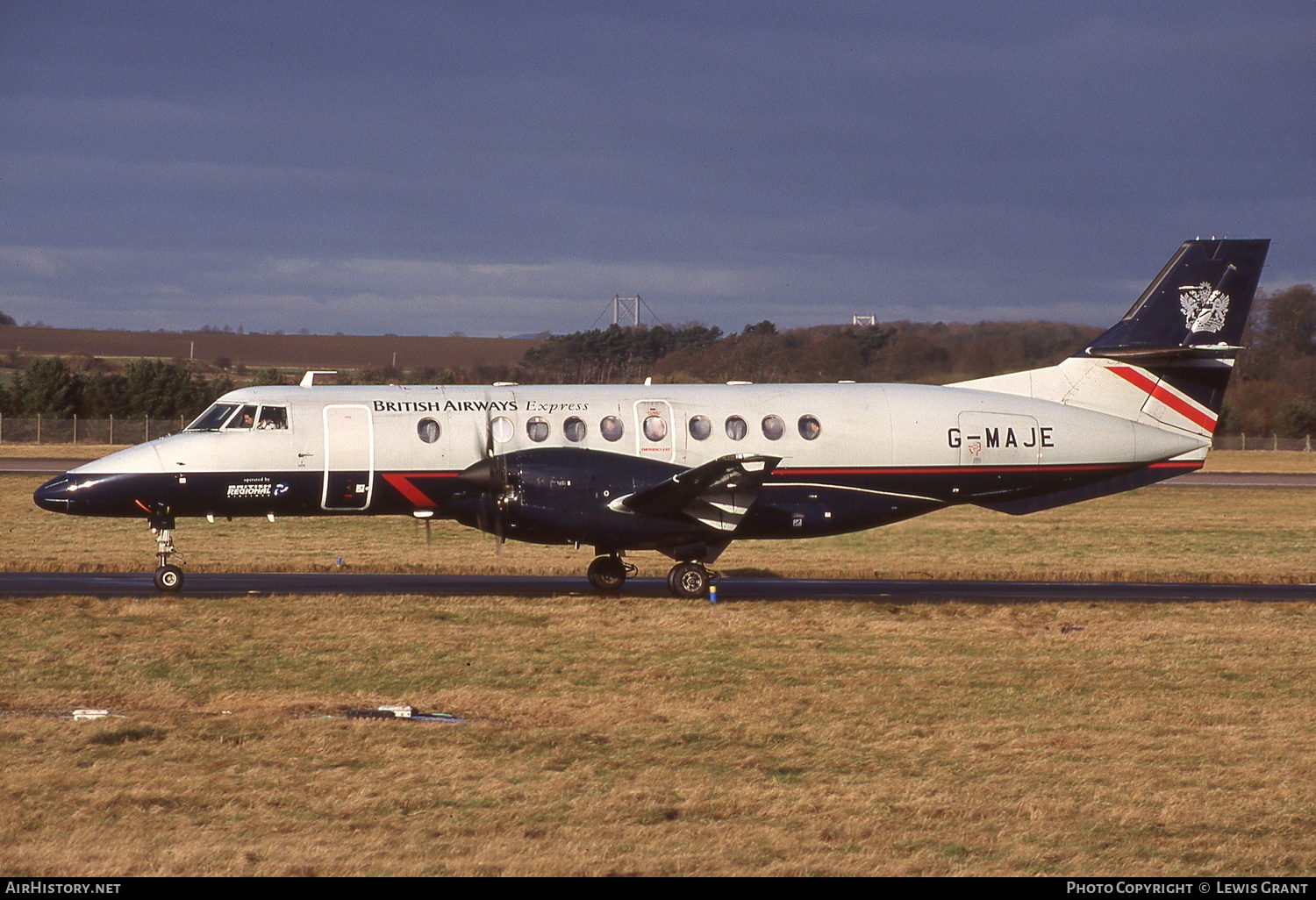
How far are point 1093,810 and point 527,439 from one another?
546 inches

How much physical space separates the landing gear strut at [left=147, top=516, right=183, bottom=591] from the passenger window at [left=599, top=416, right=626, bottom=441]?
24.6ft

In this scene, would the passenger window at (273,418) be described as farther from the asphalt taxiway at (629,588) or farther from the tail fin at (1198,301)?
the tail fin at (1198,301)

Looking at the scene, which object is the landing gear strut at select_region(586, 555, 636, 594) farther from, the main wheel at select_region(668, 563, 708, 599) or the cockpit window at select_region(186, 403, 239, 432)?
the cockpit window at select_region(186, 403, 239, 432)

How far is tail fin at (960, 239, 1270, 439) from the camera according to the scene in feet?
79.5

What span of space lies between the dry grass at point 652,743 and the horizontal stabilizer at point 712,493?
8.37 ft

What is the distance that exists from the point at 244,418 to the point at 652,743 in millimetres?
12529

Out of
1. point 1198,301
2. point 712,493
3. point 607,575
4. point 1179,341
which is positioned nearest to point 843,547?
point 1179,341

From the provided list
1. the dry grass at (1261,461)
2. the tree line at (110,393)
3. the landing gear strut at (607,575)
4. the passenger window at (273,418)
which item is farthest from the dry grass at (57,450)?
the dry grass at (1261,461)

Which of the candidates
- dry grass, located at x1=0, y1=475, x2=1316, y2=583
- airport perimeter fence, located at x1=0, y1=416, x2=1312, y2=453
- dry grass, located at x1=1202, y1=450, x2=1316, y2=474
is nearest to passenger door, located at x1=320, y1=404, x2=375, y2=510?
dry grass, located at x1=0, y1=475, x2=1316, y2=583

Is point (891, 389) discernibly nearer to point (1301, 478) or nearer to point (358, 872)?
point (358, 872)

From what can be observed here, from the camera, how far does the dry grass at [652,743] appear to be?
337 inches

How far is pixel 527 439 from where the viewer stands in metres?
21.9
